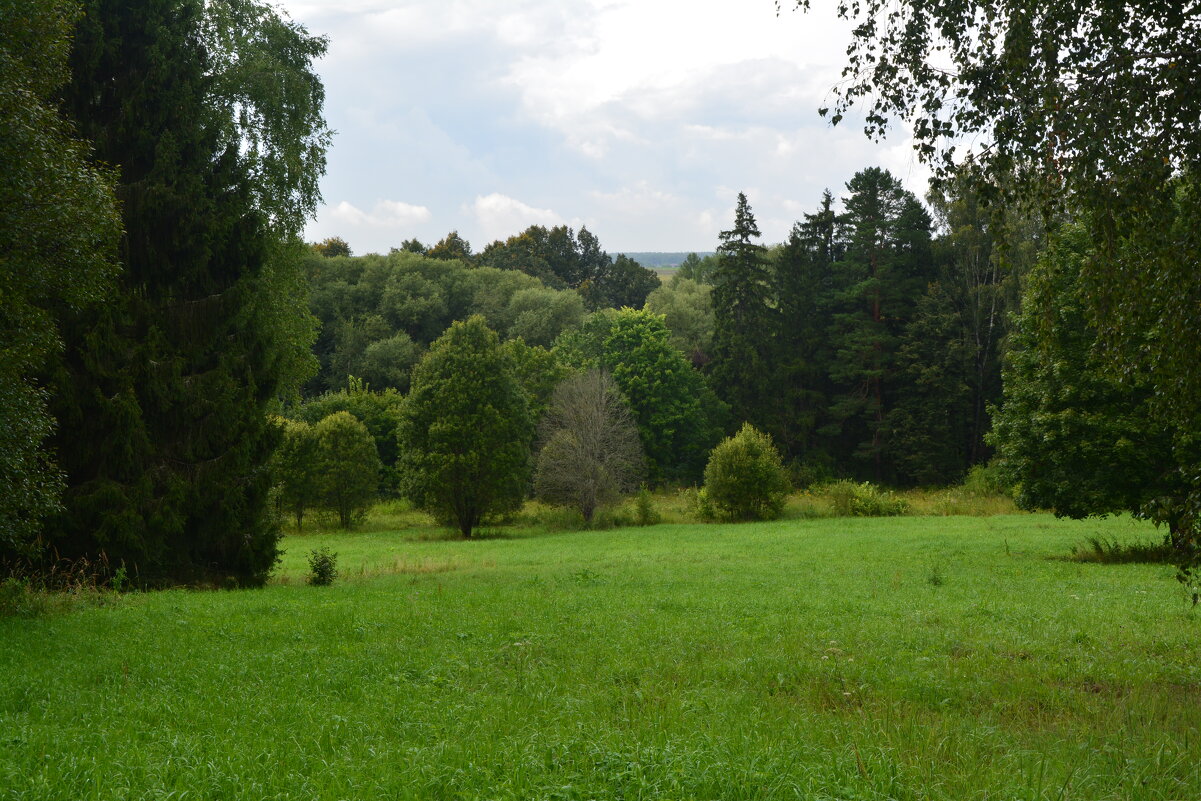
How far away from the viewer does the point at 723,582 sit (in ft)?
57.8

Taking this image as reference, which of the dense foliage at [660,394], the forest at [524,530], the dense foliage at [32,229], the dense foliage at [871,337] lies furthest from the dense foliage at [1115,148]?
the dense foliage at [660,394]

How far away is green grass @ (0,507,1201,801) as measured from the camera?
5.20m

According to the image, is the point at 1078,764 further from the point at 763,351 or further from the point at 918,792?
the point at 763,351

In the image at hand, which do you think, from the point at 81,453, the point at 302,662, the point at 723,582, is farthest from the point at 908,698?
the point at 81,453

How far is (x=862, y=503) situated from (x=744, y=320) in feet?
70.6

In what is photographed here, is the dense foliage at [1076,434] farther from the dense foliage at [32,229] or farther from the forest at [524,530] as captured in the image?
the dense foliage at [32,229]

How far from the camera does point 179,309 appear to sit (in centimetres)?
1797

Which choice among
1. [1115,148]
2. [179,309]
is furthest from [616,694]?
[179,309]

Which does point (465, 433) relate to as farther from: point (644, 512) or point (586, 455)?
point (644, 512)

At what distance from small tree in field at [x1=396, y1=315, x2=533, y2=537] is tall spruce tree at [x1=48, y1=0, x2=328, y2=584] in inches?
761

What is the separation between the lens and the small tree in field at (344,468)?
43.3 meters

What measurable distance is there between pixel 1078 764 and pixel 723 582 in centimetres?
1211

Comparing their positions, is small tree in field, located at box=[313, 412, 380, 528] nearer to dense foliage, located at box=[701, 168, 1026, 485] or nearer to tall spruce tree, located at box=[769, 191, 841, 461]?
dense foliage, located at box=[701, 168, 1026, 485]

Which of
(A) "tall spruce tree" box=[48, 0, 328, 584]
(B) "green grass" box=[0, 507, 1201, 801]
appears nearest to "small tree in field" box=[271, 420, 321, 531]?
(A) "tall spruce tree" box=[48, 0, 328, 584]
